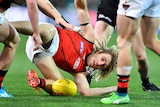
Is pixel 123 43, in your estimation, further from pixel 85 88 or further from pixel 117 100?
pixel 85 88

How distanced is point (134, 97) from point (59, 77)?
1069 millimetres

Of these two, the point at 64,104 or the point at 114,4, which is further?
the point at 114,4

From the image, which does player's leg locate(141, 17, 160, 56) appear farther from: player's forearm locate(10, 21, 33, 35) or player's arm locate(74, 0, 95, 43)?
player's forearm locate(10, 21, 33, 35)

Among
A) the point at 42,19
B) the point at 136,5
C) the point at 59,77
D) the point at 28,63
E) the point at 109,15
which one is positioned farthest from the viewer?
the point at 42,19

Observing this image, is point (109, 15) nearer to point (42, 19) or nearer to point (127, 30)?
point (127, 30)

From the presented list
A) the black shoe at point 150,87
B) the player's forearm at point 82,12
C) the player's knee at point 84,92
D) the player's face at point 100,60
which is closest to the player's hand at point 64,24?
the player's face at point 100,60

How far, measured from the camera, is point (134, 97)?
8320 millimetres

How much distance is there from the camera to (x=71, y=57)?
873 centimetres

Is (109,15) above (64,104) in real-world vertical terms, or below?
above

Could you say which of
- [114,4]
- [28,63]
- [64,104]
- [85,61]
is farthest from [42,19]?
[64,104]

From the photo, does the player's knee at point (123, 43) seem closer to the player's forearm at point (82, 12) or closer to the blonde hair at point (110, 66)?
the blonde hair at point (110, 66)

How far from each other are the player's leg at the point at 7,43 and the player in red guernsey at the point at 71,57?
1.44ft

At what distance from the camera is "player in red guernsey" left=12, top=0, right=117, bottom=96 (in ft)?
27.6

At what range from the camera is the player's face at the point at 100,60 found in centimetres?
845
